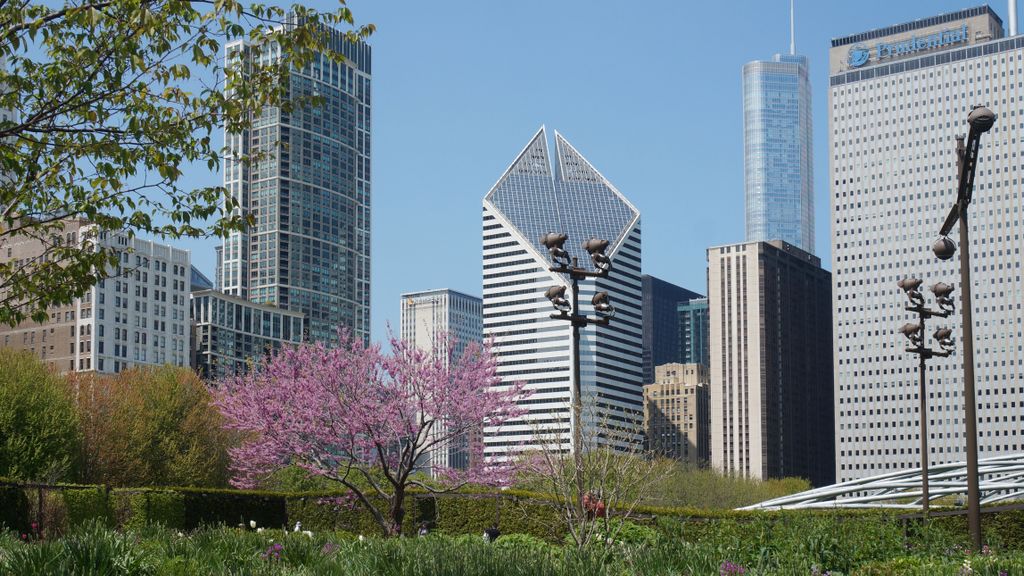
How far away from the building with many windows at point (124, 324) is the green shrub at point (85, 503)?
5109 inches

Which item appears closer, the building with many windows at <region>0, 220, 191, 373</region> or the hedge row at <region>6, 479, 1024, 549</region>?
the hedge row at <region>6, 479, 1024, 549</region>

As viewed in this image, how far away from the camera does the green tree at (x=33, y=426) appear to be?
55469 mm

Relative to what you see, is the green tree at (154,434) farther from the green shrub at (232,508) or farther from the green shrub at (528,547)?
the green shrub at (528,547)

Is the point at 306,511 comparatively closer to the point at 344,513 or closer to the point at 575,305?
the point at 344,513

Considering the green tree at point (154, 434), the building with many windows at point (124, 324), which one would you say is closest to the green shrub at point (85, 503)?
the green tree at point (154, 434)

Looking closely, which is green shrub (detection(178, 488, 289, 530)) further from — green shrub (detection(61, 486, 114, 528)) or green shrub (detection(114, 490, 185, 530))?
green shrub (detection(61, 486, 114, 528))

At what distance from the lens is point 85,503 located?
3578 centimetres

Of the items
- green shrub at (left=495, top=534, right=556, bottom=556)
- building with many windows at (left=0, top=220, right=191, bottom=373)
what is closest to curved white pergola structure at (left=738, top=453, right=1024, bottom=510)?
green shrub at (left=495, top=534, right=556, bottom=556)

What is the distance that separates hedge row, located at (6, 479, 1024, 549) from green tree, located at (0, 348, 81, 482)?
45.0 ft

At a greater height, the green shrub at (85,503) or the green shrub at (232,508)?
the green shrub at (85,503)

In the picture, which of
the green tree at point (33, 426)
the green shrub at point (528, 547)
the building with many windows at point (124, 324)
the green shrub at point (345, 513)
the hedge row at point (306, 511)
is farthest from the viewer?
the building with many windows at point (124, 324)

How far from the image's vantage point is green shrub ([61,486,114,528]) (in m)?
35.3

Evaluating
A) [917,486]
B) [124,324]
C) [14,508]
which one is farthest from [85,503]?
[124,324]

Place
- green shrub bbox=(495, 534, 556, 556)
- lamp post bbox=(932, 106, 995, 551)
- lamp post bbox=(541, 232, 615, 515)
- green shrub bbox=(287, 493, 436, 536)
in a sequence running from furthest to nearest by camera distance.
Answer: green shrub bbox=(287, 493, 436, 536)
lamp post bbox=(541, 232, 615, 515)
lamp post bbox=(932, 106, 995, 551)
green shrub bbox=(495, 534, 556, 556)
